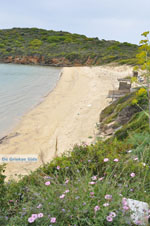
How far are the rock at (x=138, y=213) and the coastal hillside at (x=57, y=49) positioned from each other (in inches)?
1456

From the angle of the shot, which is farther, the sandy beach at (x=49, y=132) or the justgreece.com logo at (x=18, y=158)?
the sandy beach at (x=49, y=132)

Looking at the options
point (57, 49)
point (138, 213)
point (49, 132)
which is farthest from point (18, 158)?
point (57, 49)

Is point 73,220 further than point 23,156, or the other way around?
point 23,156

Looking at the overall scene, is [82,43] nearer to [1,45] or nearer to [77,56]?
[77,56]

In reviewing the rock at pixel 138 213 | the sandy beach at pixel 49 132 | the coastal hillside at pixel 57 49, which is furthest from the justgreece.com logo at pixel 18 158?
the coastal hillside at pixel 57 49

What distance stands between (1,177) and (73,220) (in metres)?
0.98

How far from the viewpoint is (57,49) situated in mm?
57031

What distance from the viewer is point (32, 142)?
7.83 m

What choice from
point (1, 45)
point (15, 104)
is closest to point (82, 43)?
point (1, 45)

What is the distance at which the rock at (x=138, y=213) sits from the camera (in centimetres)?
197

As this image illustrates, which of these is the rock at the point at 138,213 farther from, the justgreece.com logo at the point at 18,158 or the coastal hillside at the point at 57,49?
the coastal hillside at the point at 57,49

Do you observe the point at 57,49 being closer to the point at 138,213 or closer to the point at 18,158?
the point at 18,158

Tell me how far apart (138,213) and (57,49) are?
188ft

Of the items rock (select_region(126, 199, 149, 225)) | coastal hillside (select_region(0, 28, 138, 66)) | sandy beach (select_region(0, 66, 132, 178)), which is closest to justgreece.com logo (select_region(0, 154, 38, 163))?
sandy beach (select_region(0, 66, 132, 178))
